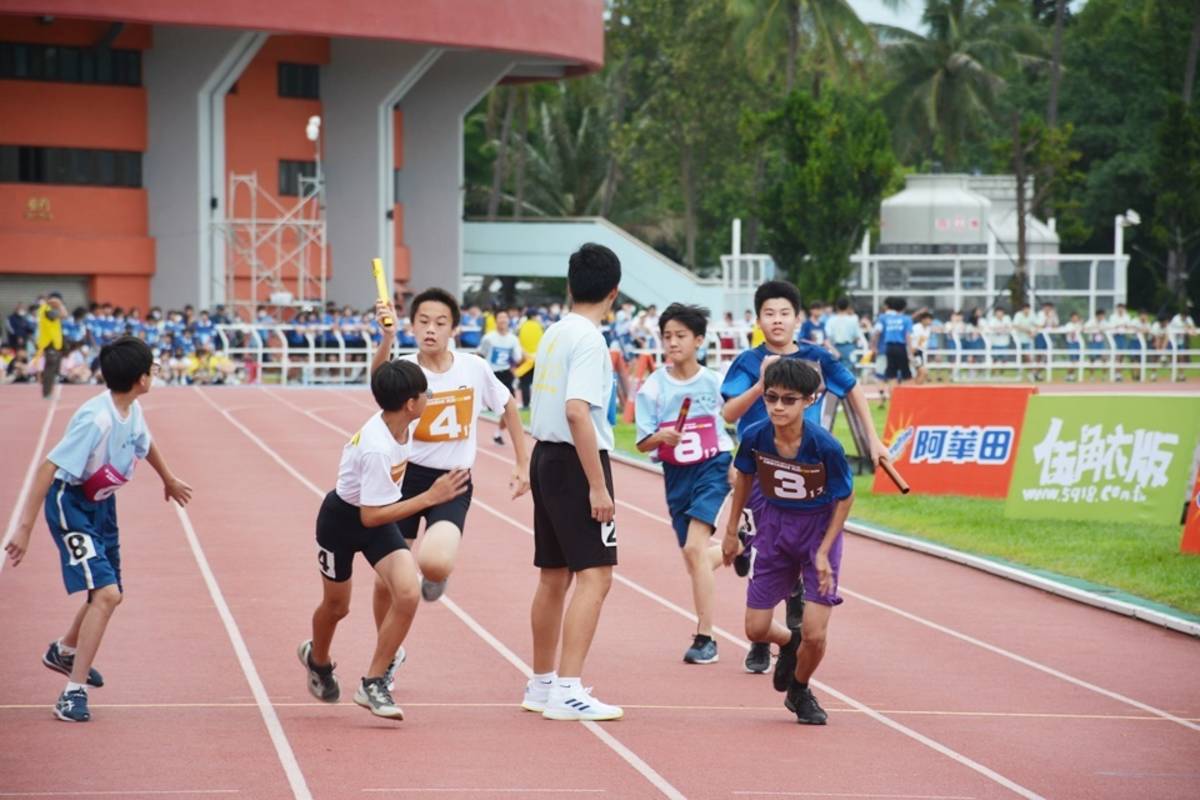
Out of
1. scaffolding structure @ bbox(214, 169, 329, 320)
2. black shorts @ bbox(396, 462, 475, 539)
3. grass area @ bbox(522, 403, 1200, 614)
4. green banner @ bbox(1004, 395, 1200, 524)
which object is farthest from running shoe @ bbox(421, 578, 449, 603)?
scaffolding structure @ bbox(214, 169, 329, 320)

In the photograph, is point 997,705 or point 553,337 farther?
point 997,705

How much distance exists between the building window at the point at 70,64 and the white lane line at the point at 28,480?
46.1 ft

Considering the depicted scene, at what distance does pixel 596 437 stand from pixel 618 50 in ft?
171

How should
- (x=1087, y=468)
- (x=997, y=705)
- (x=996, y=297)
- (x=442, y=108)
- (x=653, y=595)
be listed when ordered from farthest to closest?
(x=442, y=108), (x=996, y=297), (x=1087, y=468), (x=653, y=595), (x=997, y=705)

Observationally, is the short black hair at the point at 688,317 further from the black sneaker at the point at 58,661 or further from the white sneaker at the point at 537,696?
the black sneaker at the point at 58,661

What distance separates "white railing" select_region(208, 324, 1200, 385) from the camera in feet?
118

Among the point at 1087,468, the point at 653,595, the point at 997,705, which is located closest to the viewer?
the point at 997,705

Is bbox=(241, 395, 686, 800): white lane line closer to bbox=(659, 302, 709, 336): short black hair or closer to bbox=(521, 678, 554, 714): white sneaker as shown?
bbox=(521, 678, 554, 714): white sneaker

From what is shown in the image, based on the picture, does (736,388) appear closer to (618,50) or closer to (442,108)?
(442,108)

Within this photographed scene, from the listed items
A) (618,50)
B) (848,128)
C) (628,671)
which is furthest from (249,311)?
(628,671)

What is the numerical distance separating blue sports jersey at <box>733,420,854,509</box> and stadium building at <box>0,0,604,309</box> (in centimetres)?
3339

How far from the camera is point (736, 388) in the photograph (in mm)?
8820

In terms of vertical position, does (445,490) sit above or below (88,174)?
below

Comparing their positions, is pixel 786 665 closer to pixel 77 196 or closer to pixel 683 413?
pixel 683 413
